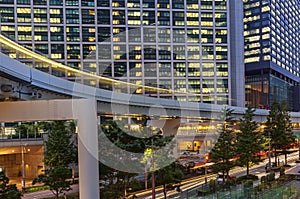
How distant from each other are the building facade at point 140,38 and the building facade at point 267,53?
3258cm

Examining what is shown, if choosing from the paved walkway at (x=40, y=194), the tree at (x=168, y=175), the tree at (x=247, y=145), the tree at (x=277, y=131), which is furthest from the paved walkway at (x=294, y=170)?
the paved walkway at (x=40, y=194)

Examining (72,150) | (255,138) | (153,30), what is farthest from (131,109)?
(153,30)

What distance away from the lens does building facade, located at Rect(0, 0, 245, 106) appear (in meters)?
88.6

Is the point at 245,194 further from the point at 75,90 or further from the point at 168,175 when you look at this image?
the point at 75,90

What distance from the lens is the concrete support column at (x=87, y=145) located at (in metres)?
20.3

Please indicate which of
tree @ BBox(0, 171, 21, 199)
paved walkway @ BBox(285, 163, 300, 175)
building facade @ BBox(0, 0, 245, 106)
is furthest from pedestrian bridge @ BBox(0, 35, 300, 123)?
building facade @ BBox(0, 0, 245, 106)

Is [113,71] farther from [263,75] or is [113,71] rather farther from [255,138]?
[263,75]

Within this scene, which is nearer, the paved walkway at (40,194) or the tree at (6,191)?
the tree at (6,191)

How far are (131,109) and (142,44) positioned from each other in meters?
56.8

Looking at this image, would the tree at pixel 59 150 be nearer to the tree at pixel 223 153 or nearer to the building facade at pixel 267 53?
the tree at pixel 223 153

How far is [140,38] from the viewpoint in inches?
3629

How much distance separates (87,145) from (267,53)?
4755 inches

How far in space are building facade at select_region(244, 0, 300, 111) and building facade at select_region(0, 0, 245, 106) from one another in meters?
32.6

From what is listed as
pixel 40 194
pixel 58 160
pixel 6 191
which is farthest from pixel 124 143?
pixel 40 194
